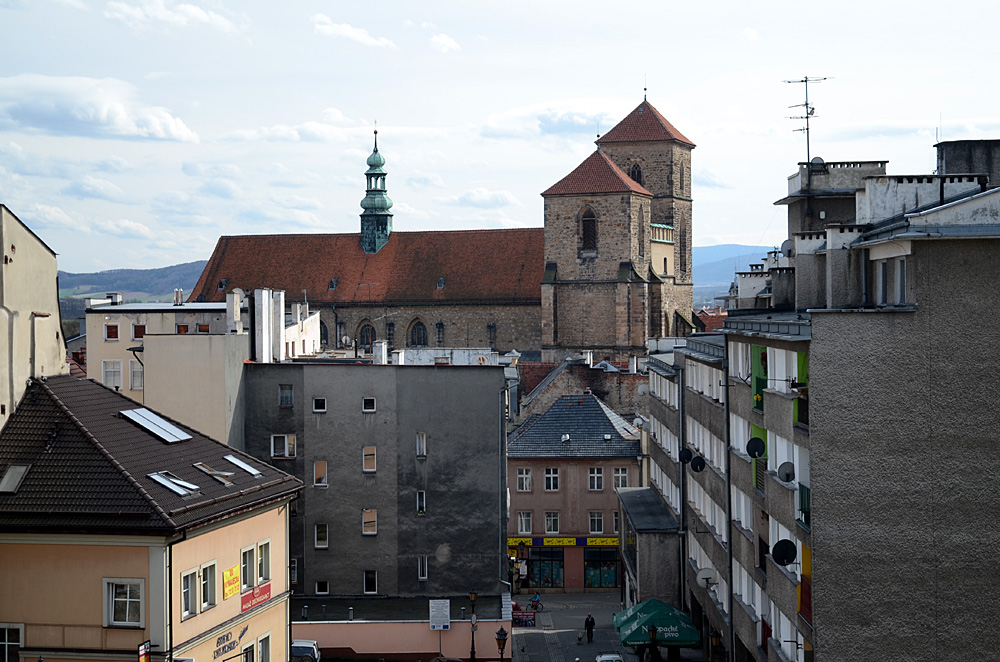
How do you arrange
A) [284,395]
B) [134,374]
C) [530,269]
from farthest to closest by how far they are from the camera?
[530,269]
[134,374]
[284,395]

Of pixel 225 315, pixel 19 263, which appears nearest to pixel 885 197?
pixel 19 263

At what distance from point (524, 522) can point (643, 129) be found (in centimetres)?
4078

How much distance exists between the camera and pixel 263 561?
23.7 metres

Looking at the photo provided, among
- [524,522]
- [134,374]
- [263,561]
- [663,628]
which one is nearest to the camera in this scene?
[263,561]

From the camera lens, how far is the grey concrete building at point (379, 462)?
3566 centimetres

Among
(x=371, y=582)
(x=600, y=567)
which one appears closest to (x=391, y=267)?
(x=600, y=567)

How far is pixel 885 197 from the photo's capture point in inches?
964

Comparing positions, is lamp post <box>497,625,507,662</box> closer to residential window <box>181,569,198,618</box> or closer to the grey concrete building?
the grey concrete building

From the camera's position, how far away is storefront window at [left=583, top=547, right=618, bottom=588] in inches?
2021

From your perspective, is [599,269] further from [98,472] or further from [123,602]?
[123,602]

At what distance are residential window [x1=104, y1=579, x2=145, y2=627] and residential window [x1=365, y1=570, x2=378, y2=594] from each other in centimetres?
1609

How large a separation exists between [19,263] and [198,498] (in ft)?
20.0

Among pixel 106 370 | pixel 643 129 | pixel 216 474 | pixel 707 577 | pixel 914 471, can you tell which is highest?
pixel 643 129

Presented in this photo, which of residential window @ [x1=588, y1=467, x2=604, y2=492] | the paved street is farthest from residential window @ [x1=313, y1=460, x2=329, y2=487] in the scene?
residential window @ [x1=588, y1=467, x2=604, y2=492]
